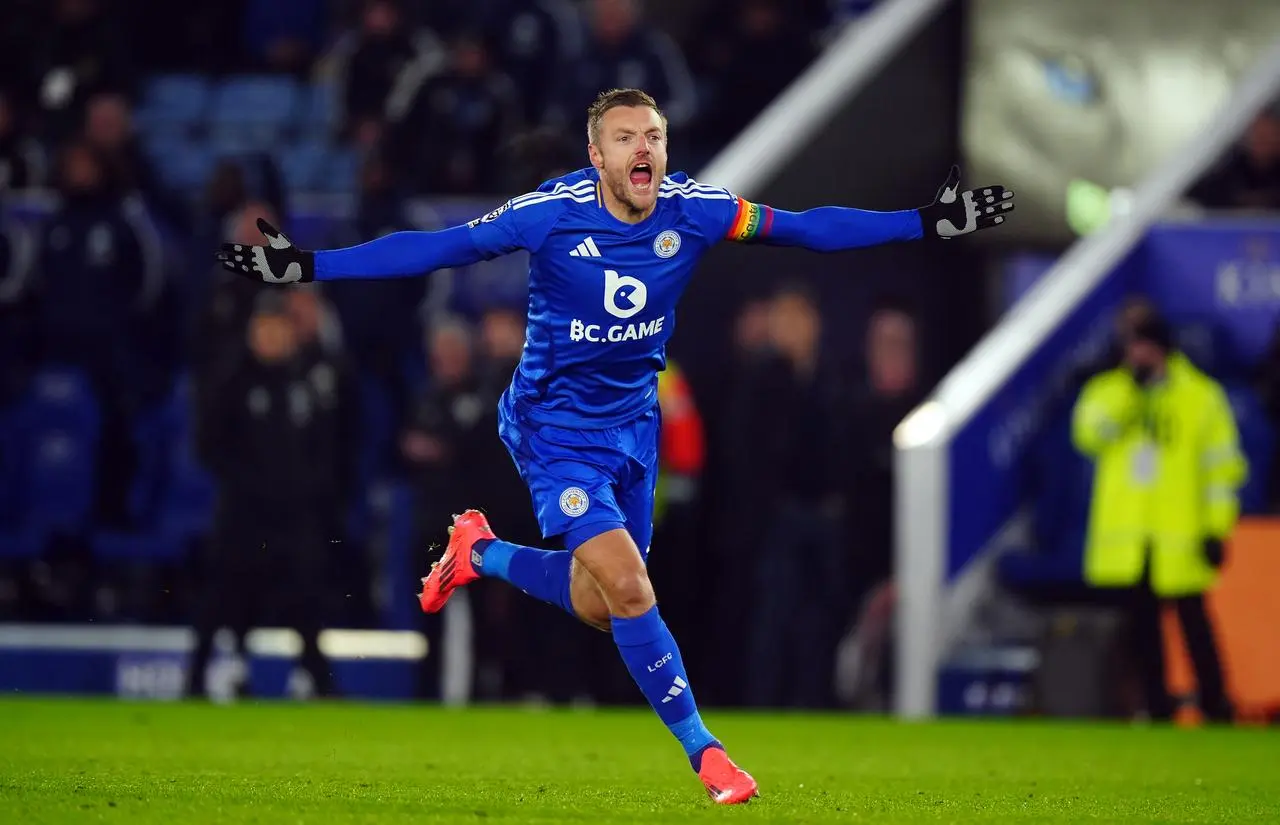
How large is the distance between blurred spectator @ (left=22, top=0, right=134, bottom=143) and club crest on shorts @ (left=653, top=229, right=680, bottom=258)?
9.75 m

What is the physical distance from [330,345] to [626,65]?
2.84m

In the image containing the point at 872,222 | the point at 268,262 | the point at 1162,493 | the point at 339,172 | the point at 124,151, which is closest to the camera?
the point at 268,262

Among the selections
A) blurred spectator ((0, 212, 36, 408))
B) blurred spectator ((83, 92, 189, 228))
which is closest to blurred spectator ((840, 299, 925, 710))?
blurred spectator ((83, 92, 189, 228))

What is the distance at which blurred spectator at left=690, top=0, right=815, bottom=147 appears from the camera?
1614 cm

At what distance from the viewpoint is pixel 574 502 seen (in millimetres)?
7246

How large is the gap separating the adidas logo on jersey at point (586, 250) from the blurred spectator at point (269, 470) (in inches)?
233

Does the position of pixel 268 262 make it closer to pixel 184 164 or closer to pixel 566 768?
pixel 566 768

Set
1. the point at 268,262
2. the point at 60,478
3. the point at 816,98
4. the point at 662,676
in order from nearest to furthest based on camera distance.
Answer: the point at 268,262 < the point at 662,676 < the point at 816,98 < the point at 60,478

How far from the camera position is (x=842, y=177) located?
47.5 ft

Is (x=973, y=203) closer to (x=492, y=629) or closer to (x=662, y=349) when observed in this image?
(x=662, y=349)

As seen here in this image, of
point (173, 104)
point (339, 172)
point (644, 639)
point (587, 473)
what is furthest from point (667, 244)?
point (173, 104)

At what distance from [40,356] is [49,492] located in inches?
34.8

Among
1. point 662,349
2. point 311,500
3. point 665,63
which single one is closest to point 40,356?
point 311,500

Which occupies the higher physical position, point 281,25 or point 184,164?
point 281,25
